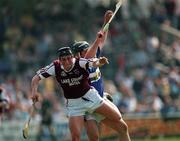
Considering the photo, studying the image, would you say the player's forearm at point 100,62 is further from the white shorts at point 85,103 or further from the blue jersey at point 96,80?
the blue jersey at point 96,80

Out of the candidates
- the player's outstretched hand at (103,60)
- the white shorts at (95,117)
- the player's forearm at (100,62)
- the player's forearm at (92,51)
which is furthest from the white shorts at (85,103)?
the player's outstretched hand at (103,60)

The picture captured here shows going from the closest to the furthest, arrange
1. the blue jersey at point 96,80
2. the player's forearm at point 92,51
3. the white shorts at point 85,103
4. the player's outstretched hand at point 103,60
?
1. the player's outstretched hand at point 103,60
2. the white shorts at point 85,103
3. the player's forearm at point 92,51
4. the blue jersey at point 96,80

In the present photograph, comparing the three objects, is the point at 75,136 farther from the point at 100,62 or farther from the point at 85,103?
the point at 100,62

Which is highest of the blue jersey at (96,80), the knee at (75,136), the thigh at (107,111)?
the blue jersey at (96,80)

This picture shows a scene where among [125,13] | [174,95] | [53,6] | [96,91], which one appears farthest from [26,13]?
[96,91]

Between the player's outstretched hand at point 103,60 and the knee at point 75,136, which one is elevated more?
the player's outstretched hand at point 103,60

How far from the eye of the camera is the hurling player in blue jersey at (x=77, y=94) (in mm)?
17438

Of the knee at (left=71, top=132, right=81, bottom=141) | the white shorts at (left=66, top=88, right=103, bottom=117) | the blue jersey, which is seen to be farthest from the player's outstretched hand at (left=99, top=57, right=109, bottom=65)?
the knee at (left=71, top=132, right=81, bottom=141)

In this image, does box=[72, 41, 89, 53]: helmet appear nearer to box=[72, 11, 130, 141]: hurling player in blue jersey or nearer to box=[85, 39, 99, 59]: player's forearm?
box=[72, 11, 130, 141]: hurling player in blue jersey

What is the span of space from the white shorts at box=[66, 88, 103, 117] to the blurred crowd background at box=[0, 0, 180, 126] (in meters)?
9.96

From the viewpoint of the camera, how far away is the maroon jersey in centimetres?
1747

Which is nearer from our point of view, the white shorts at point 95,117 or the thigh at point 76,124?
the thigh at point 76,124

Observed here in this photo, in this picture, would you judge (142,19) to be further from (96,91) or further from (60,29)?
(96,91)

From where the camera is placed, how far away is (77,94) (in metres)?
17.7
